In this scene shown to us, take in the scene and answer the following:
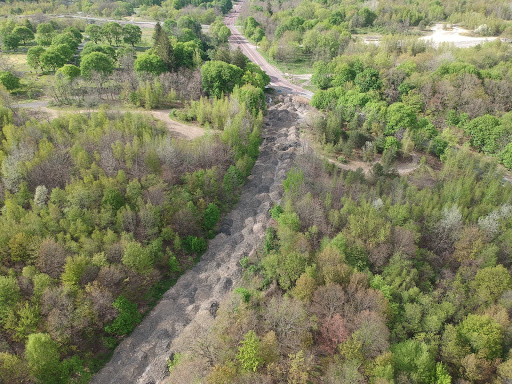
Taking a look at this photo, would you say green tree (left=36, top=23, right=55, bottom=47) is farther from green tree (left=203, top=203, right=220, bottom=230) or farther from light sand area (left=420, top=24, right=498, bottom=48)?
light sand area (left=420, top=24, right=498, bottom=48)

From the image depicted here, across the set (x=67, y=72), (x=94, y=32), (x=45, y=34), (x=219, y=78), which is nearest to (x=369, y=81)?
(x=219, y=78)

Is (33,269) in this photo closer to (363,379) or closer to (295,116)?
(363,379)

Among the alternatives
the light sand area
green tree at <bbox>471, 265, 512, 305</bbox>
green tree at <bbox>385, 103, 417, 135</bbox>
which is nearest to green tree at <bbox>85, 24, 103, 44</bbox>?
green tree at <bbox>385, 103, 417, 135</bbox>

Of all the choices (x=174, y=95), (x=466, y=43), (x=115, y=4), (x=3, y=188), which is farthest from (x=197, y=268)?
(x=115, y=4)

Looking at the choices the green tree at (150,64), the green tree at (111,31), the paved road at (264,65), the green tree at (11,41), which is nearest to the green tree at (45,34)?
the green tree at (11,41)

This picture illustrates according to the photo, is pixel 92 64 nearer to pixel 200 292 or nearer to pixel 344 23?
pixel 200 292
